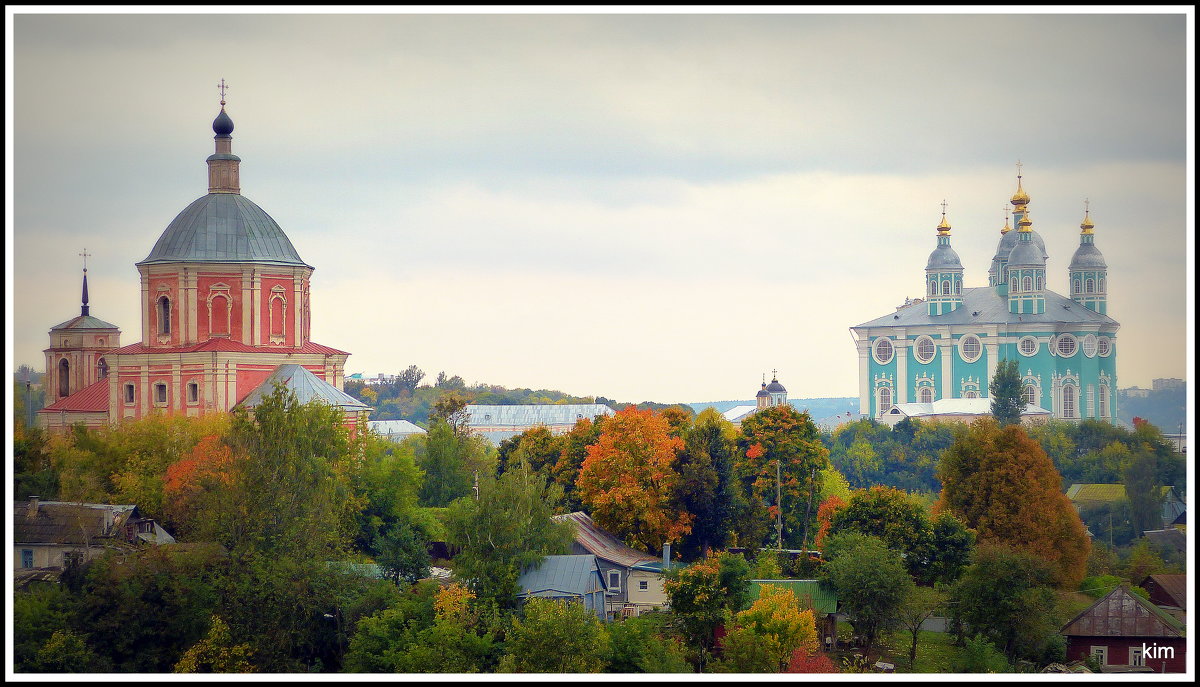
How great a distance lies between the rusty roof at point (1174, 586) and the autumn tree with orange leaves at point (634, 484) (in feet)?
38.1

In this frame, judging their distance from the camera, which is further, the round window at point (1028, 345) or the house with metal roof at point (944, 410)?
the round window at point (1028, 345)

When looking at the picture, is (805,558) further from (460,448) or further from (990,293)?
(990,293)

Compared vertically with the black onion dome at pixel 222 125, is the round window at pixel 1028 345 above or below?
below

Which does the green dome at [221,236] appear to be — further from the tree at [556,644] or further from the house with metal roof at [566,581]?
the tree at [556,644]

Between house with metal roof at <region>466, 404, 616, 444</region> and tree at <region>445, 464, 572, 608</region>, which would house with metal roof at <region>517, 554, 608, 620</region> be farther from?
house with metal roof at <region>466, 404, 616, 444</region>

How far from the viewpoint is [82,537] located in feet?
111

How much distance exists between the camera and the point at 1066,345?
9325 cm

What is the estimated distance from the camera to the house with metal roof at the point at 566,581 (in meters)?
31.8

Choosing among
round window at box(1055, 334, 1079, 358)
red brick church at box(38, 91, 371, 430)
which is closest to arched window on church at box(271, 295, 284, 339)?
red brick church at box(38, 91, 371, 430)

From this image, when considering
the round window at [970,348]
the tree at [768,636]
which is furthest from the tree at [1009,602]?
the round window at [970,348]

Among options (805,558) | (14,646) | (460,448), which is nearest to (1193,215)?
(805,558)

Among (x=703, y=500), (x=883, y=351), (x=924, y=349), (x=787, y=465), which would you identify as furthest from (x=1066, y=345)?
(x=703, y=500)

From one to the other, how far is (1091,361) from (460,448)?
58597 mm

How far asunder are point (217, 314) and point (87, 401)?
6.92 m
